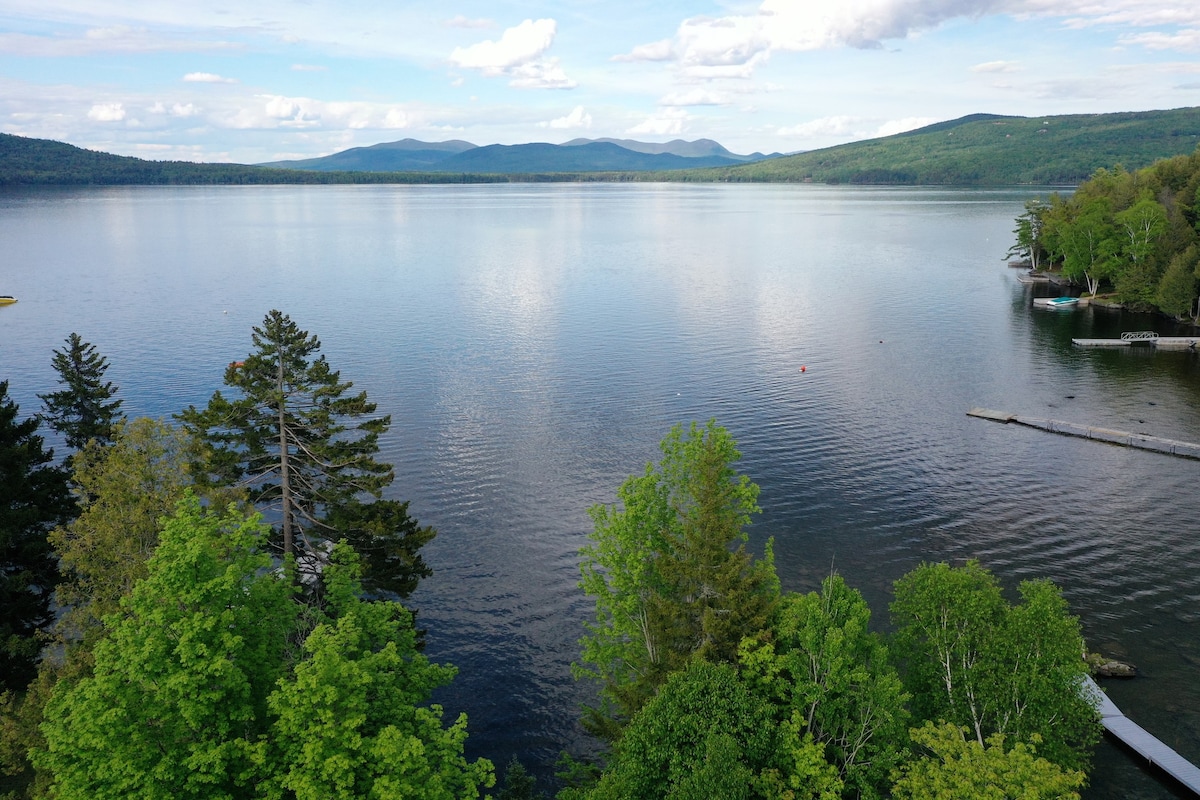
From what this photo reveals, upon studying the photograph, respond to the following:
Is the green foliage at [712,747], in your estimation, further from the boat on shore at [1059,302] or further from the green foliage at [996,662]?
the boat on shore at [1059,302]

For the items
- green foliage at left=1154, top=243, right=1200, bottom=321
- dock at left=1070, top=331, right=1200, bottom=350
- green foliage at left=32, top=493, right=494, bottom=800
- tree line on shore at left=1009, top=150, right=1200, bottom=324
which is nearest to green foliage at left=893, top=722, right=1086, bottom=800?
green foliage at left=32, top=493, right=494, bottom=800

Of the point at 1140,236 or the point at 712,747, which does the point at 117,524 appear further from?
the point at 1140,236

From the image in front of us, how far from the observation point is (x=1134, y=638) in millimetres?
46219

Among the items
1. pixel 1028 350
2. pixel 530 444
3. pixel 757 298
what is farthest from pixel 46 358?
pixel 1028 350

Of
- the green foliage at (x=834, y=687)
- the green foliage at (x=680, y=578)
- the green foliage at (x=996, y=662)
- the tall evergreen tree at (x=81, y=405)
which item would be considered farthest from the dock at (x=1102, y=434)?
the tall evergreen tree at (x=81, y=405)

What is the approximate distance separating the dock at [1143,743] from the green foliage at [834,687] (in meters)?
13.2

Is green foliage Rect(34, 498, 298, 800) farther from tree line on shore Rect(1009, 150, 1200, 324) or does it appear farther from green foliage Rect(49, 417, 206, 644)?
tree line on shore Rect(1009, 150, 1200, 324)

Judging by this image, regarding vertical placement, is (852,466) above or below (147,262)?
below

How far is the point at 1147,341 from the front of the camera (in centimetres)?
11106

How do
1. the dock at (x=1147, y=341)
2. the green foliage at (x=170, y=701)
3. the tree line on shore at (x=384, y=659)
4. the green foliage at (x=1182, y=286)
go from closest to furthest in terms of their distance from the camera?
the green foliage at (x=170, y=701)
the tree line on shore at (x=384, y=659)
the dock at (x=1147, y=341)
the green foliage at (x=1182, y=286)

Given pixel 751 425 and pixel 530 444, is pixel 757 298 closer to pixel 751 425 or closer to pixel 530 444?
pixel 751 425

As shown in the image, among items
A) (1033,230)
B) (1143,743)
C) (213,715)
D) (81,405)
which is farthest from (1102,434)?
(1033,230)

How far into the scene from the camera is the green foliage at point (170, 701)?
21922 millimetres

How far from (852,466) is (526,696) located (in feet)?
133
